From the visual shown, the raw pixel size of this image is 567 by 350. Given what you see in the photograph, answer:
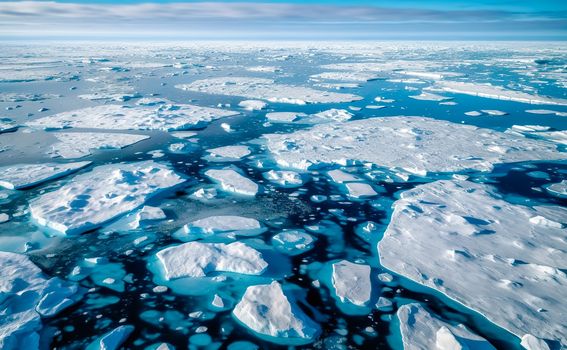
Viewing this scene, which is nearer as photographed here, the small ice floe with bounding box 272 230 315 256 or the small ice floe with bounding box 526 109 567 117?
the small ice floe with bounding box 272 230 315 256

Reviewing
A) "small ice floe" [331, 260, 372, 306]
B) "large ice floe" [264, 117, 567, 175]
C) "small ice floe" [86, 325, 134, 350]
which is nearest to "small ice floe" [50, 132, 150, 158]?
"large ice floe" [264, 117, 567, 175]

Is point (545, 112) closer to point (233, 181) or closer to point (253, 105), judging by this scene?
point (253, 105)

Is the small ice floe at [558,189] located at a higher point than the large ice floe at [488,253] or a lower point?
lower

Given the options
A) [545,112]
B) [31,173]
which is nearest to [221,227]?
[31,173]

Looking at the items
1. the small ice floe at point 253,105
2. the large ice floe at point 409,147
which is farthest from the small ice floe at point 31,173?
the small ice floe at point 253,105

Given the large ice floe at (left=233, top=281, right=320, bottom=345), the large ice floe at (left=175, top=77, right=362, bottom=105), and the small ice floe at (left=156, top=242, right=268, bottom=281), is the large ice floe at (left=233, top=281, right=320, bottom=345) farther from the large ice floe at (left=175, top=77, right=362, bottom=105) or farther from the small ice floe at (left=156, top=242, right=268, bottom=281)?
the large ice floe at (left=175, top=77, right=362, bottom=105)

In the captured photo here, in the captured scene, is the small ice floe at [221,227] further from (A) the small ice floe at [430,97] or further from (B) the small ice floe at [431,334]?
(A) the small ice floe at [430,97]

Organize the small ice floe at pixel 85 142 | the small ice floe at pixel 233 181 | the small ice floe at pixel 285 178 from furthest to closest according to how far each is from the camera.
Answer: the small ice floe at pixel 85 142 → the small ice floe at pixel 285 178 → the small ice floe at pixel 233 181
